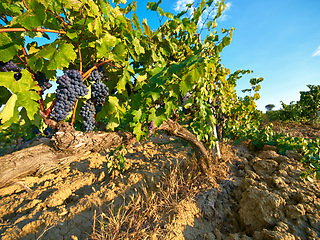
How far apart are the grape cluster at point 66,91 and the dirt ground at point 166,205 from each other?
0.98 meters

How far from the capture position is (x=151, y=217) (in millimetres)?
2080

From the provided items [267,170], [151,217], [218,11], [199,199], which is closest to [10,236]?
[151,217]

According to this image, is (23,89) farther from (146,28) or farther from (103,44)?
(146,28)

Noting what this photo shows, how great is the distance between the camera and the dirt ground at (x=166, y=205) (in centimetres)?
182

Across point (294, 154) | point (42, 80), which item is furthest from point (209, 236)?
point (294, 154)

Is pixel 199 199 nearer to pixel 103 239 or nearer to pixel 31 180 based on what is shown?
pixel 103 239

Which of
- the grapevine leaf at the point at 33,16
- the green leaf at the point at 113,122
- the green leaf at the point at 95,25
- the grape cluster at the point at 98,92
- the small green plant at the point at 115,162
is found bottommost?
the small green plant at the point at 115,162

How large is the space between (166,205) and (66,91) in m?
1.92

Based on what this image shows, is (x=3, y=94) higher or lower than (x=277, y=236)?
higher

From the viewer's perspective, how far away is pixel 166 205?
7.33 feet

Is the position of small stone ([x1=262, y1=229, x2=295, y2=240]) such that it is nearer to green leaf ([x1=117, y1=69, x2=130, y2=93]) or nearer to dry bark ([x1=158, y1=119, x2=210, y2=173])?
dry bark ([x1=158, y1=119, x2=210, y2=173])

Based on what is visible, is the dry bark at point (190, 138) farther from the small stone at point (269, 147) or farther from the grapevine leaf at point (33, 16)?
the small stone at point (269, 147)

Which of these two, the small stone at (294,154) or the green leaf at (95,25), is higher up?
the green leaf at (95,25)

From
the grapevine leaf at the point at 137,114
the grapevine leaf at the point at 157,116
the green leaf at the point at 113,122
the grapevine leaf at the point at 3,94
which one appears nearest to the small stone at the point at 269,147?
the grapevine leaf at the point at 157,116
